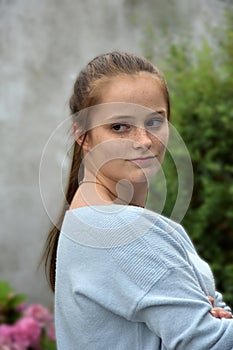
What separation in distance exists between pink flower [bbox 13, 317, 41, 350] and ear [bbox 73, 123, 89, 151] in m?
2.25

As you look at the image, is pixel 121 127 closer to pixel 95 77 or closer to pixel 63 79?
pixel 95 77

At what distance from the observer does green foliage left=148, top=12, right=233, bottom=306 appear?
14.4 ft

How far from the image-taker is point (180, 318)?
1.44 m

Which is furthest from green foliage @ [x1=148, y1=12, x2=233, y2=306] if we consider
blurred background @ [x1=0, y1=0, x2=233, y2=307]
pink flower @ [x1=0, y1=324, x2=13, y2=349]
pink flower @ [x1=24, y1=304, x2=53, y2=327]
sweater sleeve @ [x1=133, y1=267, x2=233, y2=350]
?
sweater sleeve @ [x1=133, y1=267, x2=233, y2=350]

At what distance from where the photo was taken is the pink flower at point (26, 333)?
3750 millimetres

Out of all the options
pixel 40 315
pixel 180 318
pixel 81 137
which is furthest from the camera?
pixel 40 315

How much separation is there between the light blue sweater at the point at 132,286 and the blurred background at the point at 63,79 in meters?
2.98

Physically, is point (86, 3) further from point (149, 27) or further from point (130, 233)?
point (130, 233)

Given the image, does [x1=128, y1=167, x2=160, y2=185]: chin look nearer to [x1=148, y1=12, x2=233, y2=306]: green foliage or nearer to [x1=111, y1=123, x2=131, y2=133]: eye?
[x1=111, y1=123, x2=131, y2=133]: eye

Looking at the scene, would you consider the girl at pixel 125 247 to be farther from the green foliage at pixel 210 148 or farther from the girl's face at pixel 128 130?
the green foliage at pixel 210 148

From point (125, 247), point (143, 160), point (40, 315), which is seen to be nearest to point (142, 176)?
point (143, 160)

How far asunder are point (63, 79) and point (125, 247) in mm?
3708

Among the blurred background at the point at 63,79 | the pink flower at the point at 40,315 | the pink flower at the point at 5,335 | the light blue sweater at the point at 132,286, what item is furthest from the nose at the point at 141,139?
the blurred background at the point at 63,79

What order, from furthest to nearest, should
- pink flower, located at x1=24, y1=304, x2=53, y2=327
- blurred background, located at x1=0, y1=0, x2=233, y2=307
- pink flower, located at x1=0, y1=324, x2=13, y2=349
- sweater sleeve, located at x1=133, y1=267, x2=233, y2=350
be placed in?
1. blurred background, located at x1=0, y1=0, x2=233, y2=307
2. pink flower, located at x1=24, y1=304, x2=53, y2=327
3. pink flower, located at x1=0, y1=324, x2=13, y2=349
4. sweater sleeve, located at x1=133, y1=267, x2=233, y2=350
